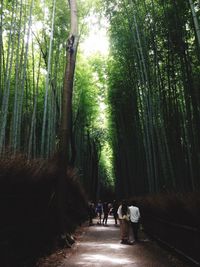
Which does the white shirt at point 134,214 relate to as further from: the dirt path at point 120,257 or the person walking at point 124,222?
the dirt path at point 120,257

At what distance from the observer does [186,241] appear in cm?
473

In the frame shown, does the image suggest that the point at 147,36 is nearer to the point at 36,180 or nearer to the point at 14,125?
the point at 14,125

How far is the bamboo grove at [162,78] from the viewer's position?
704 centimetres

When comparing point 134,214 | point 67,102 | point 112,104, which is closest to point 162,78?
point 67,102

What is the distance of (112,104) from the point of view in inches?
605

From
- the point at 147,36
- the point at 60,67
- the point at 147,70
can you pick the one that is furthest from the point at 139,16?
the point at 60,67

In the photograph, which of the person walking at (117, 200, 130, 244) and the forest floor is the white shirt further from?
the forest floor

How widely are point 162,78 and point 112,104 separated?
690 centimetres

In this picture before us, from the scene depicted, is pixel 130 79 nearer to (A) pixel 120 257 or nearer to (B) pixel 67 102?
(B) pixel 67 102

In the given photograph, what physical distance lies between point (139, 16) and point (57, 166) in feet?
16.6

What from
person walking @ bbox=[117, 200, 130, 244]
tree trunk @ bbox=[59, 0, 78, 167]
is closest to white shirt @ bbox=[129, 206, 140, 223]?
person walking @ bbox=[117, 200, 130, 244]

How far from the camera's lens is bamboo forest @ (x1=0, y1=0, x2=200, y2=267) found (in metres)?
4.42

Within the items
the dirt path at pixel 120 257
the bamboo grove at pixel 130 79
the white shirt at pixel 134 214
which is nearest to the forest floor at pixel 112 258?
the dirt path at pixel 120 257

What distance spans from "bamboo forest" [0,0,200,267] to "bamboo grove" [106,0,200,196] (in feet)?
0.10
